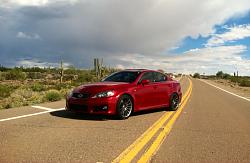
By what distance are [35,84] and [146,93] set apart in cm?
2698

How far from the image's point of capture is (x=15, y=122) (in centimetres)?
934

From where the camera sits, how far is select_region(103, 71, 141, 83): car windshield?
37.2 feet

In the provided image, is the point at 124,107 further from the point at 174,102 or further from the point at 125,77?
the point at 174,102

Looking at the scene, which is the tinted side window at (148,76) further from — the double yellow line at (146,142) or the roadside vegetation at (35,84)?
the roadside vegetation at (35,84)

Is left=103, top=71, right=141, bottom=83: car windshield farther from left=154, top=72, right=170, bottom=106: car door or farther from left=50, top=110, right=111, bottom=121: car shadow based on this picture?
left=50, top=110, right=111, bottom=121: car shadow

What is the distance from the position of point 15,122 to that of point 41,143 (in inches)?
111

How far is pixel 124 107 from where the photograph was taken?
1045cm

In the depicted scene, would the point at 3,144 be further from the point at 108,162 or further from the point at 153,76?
the point at 153,76

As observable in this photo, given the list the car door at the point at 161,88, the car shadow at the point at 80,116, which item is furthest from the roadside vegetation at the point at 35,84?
the car door at the point at 161,88

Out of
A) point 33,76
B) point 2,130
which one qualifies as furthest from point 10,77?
point 2,130

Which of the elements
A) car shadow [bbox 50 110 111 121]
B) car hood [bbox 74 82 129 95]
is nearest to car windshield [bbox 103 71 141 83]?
car hood [bbox 74 82 129 95]

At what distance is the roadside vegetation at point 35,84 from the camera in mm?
18092

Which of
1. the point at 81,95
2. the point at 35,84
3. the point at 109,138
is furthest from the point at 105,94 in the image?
the point at 35,84

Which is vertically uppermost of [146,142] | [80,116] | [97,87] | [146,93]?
[97,87]
